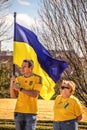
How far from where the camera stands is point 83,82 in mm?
11055

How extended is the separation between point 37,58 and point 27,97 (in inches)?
32.0

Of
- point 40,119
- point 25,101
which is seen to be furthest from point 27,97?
point 40,119

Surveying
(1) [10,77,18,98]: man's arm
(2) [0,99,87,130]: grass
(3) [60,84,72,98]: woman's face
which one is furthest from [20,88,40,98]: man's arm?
(2) [0,99,87,130]: grass

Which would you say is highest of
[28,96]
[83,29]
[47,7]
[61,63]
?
[47,7]

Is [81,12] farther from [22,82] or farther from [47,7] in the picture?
[22,82]

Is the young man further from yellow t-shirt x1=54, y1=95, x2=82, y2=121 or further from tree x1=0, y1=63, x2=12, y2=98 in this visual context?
tree x1=0, y1=63, x2=12, y2=98

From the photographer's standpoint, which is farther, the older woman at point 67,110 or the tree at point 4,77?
the tree at point 4,77

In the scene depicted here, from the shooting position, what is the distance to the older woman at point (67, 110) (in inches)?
251

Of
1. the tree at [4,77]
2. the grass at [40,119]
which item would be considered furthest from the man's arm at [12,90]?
the tree at [4,77]

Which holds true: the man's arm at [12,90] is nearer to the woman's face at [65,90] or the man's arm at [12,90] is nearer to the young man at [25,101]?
the young man at [25,101]

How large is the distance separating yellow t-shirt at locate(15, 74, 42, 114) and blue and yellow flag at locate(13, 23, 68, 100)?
0.89ft

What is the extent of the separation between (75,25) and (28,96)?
503cm

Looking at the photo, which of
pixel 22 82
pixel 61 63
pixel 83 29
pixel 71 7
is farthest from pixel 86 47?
pixel 22 82

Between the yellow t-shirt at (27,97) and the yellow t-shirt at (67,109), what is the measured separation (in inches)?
15.2
